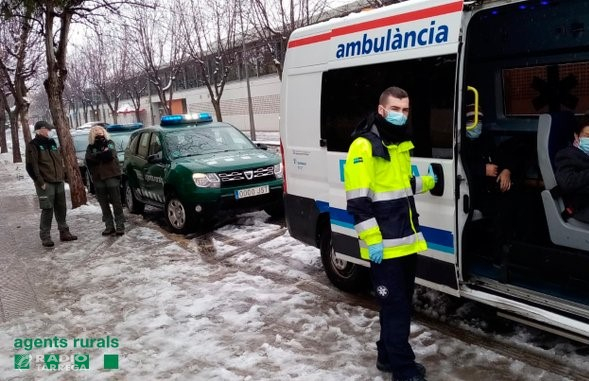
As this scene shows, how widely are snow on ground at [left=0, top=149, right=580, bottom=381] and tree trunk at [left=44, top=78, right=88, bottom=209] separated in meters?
3.67

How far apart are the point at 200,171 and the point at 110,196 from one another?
173cm

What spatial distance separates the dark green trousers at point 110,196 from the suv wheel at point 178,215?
2.56 feet

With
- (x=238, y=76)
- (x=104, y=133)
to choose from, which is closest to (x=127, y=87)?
(x=238, y=76)

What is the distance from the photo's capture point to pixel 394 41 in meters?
3.99

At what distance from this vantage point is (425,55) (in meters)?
3.75

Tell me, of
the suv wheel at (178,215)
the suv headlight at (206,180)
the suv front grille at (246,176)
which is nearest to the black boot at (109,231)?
the suv wheel at (178,215)

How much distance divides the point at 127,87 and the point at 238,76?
9084mm

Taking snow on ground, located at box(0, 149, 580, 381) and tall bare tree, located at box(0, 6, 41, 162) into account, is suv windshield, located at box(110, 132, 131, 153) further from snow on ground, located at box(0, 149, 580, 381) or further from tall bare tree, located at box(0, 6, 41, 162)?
tall bare tree, located at box(0, 6, 41, 162)

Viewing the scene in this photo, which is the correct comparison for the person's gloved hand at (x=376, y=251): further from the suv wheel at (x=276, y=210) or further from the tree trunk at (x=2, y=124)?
the tree trunk at (x=2, y=124)

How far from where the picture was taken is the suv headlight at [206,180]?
7648mm

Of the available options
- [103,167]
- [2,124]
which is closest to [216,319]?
[103,167]

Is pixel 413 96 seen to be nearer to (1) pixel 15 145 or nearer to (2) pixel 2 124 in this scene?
(1) pixel 15 145

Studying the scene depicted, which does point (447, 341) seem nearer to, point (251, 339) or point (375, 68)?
point (251, 339)

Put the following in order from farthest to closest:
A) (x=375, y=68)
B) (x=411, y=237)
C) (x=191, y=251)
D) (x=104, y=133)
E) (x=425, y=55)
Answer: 1. (x=104, y=133)
2. (x=191, y=251)
3. (x=375, y=68)
4. (x=425, y=55)
5. (x=411, y=237)
